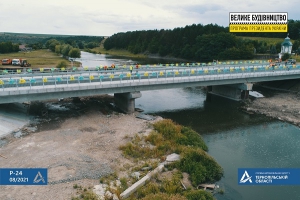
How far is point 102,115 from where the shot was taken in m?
34.1

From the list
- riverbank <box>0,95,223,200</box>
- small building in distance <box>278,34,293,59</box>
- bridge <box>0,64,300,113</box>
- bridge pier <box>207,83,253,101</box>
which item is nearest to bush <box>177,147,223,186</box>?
riverbank <box>0,95,223,200</box>

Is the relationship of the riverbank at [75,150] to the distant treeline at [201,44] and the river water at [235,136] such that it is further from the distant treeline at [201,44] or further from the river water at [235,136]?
the distant treeline at [201,44]

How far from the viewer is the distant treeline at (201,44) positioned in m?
90.2

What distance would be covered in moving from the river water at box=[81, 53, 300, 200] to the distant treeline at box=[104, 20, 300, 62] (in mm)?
48789

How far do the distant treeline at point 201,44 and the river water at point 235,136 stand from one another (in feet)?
160

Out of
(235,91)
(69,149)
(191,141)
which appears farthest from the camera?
(235,91)

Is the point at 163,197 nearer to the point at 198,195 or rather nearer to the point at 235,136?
the point at 198,195

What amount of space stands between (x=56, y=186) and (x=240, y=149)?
18.0 m

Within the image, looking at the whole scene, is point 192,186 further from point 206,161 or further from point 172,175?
point 206,161

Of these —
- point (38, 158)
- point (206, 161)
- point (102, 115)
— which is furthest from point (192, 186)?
point (102, 115)

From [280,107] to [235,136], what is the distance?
15.4 m

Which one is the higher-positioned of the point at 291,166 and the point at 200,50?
the point at 200,50

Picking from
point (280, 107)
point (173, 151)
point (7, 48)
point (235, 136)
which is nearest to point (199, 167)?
point (173, 151)

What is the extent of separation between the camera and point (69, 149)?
931 inches
